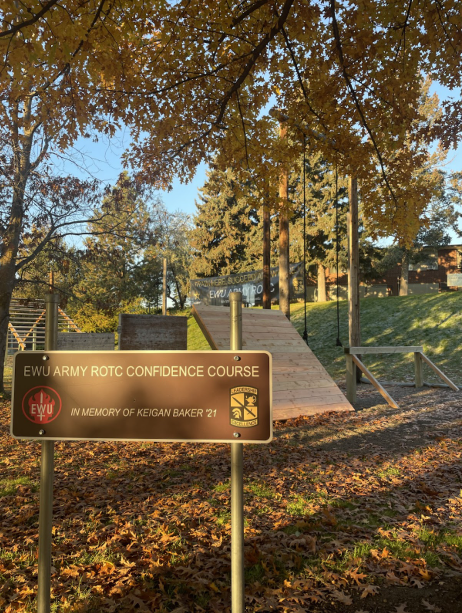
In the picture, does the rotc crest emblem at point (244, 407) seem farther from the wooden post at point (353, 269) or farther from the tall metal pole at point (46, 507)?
the wooden post at point (353, 269)

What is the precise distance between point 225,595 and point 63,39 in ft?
21.3

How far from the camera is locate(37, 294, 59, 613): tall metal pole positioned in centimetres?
244

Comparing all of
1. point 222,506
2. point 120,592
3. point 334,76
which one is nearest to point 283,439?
point 222,506

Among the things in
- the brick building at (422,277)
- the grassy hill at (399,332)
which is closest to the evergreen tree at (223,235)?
the brick building at (422,277)

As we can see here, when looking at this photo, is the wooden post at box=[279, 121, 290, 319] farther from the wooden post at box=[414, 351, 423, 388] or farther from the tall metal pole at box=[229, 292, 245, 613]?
Answer: the tall metal pole at box=[229, 292, 245, 613]

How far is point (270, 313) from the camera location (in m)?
11.1

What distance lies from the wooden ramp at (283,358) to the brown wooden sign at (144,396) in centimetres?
650

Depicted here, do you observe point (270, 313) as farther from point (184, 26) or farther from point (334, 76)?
point (184, 26)

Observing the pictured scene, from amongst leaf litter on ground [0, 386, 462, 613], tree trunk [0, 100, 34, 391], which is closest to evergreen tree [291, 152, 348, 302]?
tree trunk [0, 100, 34, 391]

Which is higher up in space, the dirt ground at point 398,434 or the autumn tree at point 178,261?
the autumn tree at point 178,261

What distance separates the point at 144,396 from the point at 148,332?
1081 centimetres

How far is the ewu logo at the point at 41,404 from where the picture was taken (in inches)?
93.7

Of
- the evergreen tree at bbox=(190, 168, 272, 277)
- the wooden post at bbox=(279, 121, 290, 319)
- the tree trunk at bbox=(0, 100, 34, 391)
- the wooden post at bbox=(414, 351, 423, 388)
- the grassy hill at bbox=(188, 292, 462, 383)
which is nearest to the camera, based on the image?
the tree trunk at bbox=(0, 100, 34, 391)

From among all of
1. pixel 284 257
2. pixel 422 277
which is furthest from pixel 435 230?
pixel 284 257
